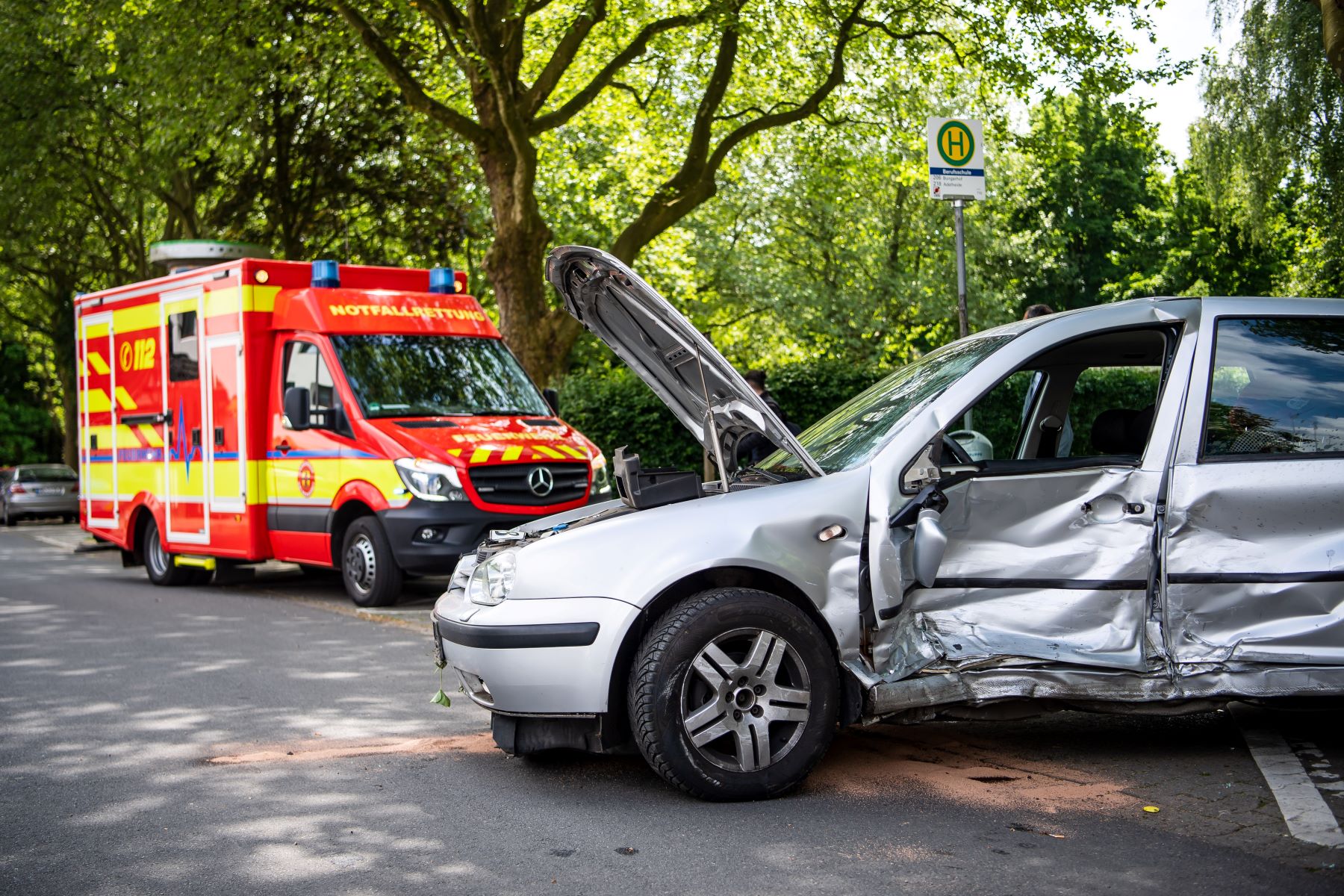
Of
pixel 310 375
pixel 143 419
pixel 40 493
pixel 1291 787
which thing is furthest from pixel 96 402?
pixel 40 493

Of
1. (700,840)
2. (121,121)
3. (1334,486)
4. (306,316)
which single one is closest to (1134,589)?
(1334,486)

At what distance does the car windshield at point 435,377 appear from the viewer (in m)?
11.2

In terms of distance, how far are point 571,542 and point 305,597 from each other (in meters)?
8.24

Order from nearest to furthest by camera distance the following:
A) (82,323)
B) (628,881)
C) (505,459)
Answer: (628,881), (505,459), (82,323)

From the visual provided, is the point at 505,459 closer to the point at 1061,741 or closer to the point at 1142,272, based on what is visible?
the point at 1061,741

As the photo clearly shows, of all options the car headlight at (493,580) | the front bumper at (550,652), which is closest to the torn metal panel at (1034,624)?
the front bumper at (550,652)

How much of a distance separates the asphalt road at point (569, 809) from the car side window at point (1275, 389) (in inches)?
49.3

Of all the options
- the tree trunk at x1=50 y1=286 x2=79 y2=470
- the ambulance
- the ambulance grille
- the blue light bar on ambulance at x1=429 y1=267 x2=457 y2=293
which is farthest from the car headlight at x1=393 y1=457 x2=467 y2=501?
the tree trunk at x1=50 y1=286 x2=79 y2=470

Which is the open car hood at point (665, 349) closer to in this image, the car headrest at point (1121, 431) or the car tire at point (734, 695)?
the car tire at point (734, 695)

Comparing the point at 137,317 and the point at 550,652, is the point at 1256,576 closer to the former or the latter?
the point at 550,652

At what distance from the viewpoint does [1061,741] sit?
5590 mm

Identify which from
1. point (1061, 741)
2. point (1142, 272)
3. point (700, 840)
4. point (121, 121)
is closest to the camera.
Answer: point (700, 840)

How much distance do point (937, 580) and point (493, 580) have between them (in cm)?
165

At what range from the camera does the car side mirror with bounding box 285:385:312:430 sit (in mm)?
10969
